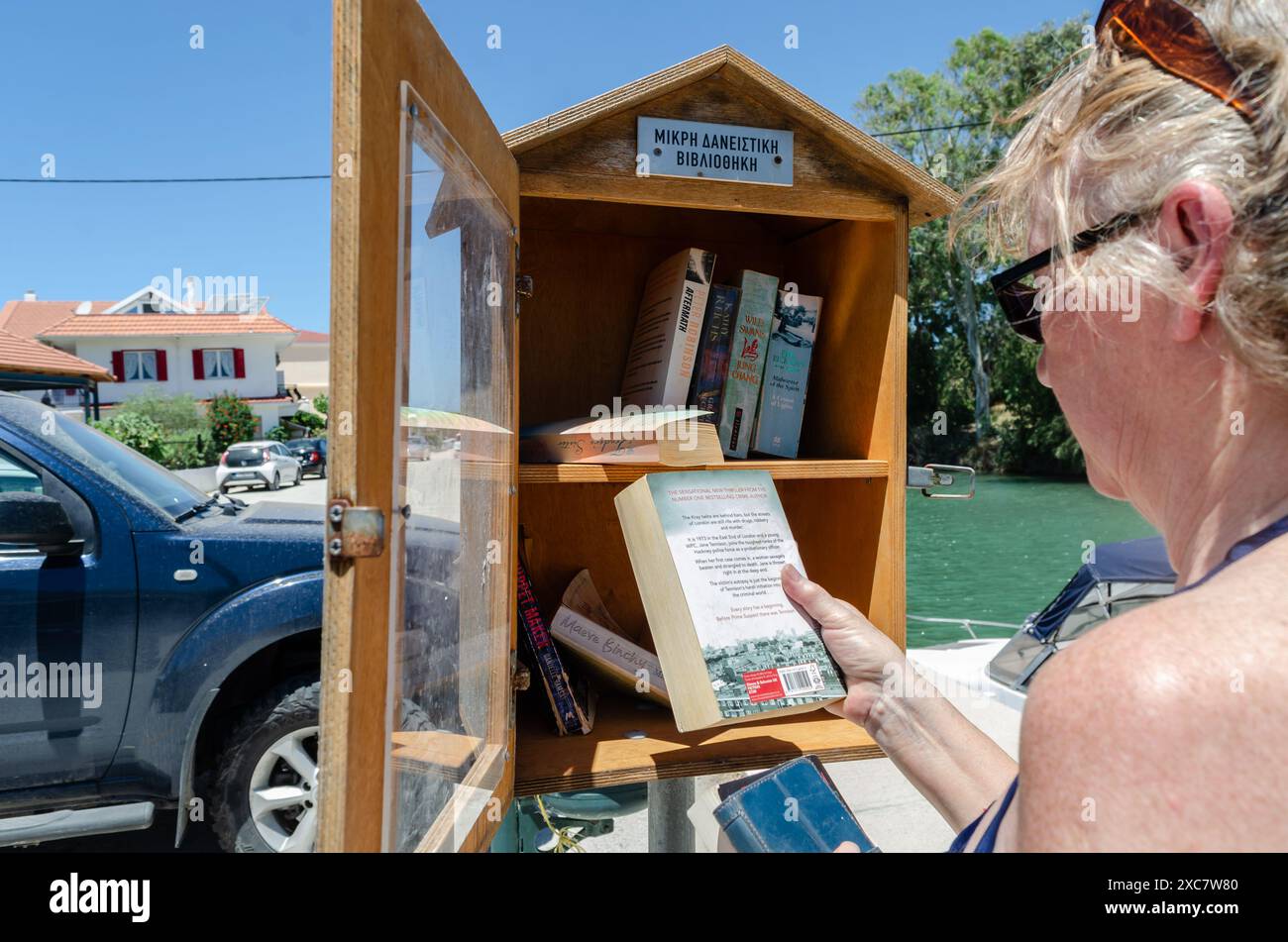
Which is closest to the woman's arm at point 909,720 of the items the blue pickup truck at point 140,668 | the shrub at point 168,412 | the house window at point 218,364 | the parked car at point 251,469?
the blue pickup truck at point 140,668

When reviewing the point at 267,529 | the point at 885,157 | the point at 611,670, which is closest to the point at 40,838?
the point at 267,529

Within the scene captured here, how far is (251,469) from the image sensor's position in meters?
23.8

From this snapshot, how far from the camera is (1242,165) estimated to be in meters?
0.72

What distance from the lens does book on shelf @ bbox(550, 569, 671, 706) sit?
1.85 metres

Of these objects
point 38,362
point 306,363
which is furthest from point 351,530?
point 306,363

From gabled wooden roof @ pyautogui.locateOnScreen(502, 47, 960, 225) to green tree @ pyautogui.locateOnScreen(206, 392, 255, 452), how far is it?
38.5 m

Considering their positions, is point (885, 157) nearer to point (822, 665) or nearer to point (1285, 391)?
point (822, 665)

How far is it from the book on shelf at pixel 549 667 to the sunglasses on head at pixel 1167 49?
1165 mm

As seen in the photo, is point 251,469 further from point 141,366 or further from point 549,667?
point 549,667

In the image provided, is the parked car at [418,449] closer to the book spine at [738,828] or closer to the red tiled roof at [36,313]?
the book spine at [738,828]

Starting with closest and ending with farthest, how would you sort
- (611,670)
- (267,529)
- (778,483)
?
(611,670) → (778,483) → (267,529)

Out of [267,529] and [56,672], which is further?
[267,529]

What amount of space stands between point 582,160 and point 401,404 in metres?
0.84

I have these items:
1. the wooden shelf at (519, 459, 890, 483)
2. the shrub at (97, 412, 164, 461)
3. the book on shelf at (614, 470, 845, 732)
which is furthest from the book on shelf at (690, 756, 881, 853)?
the shrub at (97, 412, 164, 461)
